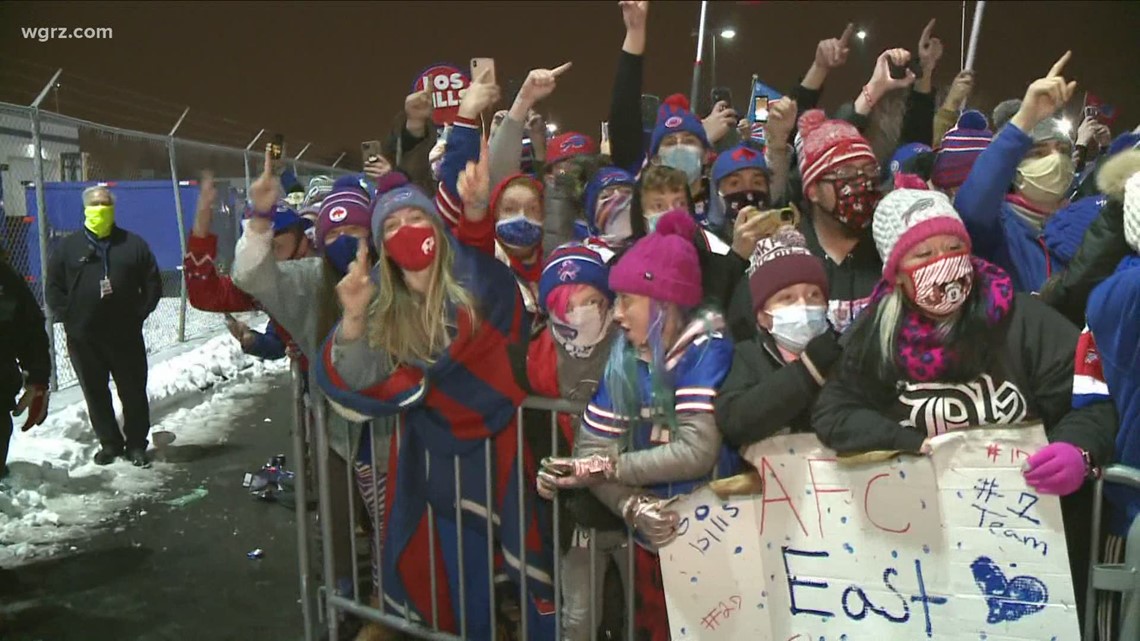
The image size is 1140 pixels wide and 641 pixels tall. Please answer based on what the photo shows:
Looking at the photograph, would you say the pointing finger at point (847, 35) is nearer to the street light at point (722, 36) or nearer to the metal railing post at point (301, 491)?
the metal railing post at point (301, 491)

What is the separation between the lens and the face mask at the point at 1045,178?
11.3ft

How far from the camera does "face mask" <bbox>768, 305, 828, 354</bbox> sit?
2.72m

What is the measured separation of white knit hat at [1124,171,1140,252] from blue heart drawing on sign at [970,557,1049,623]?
1.04 meters

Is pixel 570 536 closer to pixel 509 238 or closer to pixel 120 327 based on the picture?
pixel 509 238

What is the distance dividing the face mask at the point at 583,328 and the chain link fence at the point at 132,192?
782cm

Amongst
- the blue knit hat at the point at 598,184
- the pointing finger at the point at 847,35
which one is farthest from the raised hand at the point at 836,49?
the blue knit hat at the point at 598,184

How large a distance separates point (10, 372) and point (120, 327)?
2430 mm

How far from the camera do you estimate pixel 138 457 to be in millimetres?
7465

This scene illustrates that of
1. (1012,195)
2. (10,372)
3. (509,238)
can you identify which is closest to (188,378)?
(10,372)

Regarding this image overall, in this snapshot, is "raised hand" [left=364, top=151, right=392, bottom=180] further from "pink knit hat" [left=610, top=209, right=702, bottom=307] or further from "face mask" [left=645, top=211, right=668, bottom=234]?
"pink knit hat" [left=610, top=209, right=702, bottom=307]

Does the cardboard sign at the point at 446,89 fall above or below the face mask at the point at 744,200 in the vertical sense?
above

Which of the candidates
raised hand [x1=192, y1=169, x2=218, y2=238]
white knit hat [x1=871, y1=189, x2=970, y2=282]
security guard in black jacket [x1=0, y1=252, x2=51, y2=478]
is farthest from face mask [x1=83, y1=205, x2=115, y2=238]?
white knit hat [x1=871, y1=189, x2=970, y2=282]

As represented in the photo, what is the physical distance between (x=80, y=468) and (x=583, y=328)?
19.3 ft

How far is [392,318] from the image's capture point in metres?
3.37
